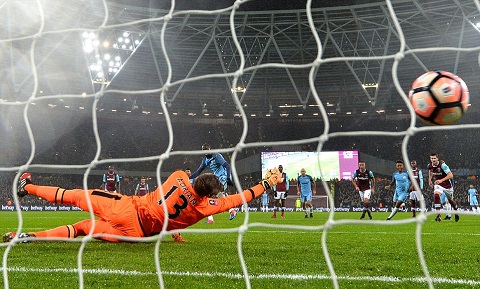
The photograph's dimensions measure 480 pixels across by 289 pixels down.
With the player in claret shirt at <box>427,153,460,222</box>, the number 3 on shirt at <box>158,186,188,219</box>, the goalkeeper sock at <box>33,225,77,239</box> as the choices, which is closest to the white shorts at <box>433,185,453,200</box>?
the player in claret shirt at <box>427,153,460,222</box>

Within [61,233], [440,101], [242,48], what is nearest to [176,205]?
[61,233]

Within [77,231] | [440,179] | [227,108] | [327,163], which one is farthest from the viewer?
[227,108]

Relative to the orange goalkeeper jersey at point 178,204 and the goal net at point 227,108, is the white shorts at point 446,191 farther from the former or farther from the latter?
the orange goalkeeper jersey at point 178,204

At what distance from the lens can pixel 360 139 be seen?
34.0 metres

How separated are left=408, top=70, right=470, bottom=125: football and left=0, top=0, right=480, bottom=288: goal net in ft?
3.91

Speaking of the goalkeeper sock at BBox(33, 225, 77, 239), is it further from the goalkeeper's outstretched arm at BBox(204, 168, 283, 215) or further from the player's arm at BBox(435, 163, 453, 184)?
the player's arm at BBox(435, 163, 453, 184)

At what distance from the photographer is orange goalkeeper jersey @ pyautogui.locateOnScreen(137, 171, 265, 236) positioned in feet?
16.6

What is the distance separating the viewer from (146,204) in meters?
5.13

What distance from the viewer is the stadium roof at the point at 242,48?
2167 centimetres

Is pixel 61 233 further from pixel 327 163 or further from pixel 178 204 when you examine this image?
pixel 327 163

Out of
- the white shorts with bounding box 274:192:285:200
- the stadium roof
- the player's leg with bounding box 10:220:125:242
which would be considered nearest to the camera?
the player's leg with bounding box 10:220:125:242

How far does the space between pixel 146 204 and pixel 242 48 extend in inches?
865

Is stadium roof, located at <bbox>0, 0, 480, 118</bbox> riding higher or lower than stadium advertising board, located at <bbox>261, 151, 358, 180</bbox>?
higher

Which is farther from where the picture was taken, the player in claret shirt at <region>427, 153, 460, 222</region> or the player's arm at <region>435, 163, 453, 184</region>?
the player in claret shirt at <region>427, 153, 460, 222</region>
